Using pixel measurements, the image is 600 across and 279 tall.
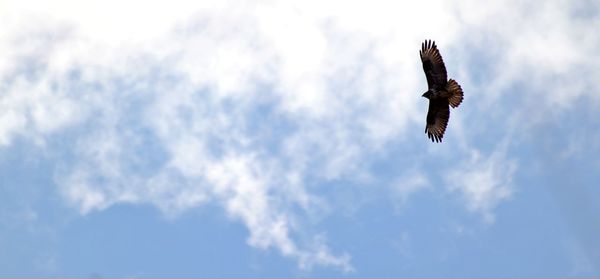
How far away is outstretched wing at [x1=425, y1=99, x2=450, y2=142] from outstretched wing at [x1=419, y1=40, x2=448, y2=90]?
1.93 m

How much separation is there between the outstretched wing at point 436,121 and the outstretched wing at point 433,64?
6.33 ft

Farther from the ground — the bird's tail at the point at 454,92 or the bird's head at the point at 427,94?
the bird's head at the point at 427,94

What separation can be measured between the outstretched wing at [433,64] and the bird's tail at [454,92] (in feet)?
0.87

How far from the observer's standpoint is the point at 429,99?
39.3m

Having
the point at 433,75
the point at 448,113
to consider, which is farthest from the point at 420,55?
the point at 448,113

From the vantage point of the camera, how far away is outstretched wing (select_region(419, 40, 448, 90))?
37844 mm

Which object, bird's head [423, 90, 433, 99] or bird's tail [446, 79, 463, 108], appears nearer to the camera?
bird's tail [446, 79, 463, 108]

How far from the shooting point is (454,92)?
1506 inches

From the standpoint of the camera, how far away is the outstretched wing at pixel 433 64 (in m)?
37.8

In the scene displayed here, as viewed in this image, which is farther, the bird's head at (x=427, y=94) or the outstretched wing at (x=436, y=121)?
the outstretched wing at (x=436, y=121)

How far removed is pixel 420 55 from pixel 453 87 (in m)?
2.12

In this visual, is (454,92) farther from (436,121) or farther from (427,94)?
(436,121)

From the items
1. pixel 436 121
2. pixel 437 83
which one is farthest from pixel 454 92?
pixel 436 121

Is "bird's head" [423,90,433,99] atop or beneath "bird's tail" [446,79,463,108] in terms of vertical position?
atop
